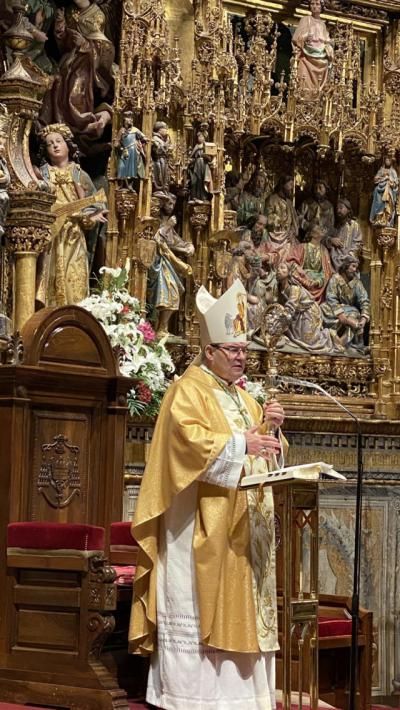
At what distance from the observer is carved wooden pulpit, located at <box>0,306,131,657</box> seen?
8.12 m

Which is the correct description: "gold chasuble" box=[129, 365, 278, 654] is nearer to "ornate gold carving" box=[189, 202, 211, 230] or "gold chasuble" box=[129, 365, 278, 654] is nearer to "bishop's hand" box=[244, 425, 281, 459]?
"bishop's hand" box=[244, 425, 281, 459]

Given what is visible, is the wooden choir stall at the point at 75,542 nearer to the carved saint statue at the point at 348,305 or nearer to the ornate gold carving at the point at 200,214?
the ornate gold carving at the point at 200,214

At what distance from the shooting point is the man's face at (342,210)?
42.7 ft

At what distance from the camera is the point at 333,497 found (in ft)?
40.1

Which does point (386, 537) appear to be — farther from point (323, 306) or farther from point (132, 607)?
point (132, 607)

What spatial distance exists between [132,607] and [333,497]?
16.3 ft

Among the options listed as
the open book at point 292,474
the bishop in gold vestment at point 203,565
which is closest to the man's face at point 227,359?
the bishop in gold vestment at point 203,565

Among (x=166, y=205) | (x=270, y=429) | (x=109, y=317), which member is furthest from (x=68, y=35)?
(x=270, y=429)

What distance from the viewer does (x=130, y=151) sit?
36.8 ft

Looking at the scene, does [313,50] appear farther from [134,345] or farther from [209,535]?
[209,535]

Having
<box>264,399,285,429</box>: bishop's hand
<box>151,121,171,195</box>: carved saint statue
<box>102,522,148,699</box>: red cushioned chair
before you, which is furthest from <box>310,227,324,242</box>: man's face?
<box>264,399,285,429</box>: bishop's hand

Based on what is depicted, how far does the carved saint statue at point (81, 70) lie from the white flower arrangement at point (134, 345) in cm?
140

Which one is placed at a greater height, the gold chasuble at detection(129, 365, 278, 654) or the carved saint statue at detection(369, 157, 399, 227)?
the carved saint statue at detection(369, 157, 399, 227)

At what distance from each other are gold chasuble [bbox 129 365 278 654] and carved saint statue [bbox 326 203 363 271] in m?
5.57
